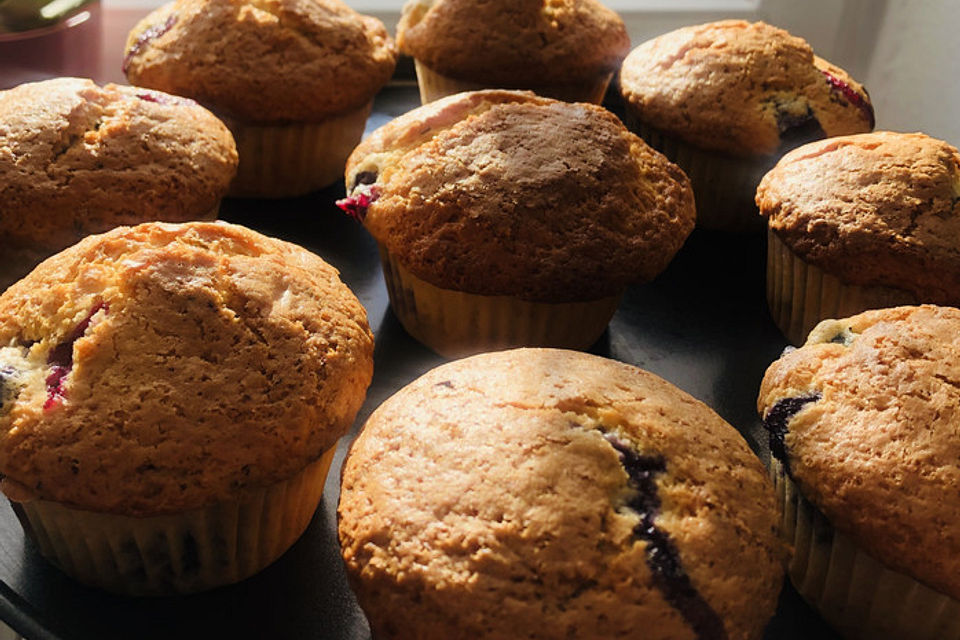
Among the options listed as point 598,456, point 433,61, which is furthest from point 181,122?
point 598,456

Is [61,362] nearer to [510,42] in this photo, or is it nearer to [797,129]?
[510,42]

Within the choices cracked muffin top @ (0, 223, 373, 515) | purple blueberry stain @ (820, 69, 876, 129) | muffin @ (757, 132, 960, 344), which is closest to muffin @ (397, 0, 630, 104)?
purple blueberry stain @ (820, 69, 876, 129)

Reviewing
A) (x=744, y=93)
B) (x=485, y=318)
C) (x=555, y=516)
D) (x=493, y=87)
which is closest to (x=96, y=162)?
(x=485, y=318)

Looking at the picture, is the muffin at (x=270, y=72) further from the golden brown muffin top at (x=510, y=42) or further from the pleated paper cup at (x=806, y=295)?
the pleated paper cup at (x=806, y=295)

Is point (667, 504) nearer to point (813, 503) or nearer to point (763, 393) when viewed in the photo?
point (813, 503)

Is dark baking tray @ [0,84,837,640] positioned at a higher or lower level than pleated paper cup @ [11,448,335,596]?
lower

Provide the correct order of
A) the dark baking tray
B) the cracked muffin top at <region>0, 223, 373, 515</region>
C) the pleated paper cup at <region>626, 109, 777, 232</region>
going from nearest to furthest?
the cracked muffin top at <region>0, 223, 373, 515</region>, the dark baking tray, the pleated paper cup at <region>626, 109, 777, 232</region>

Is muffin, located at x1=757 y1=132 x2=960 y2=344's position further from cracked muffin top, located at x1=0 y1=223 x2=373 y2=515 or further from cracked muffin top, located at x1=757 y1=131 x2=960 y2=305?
cracked muffin top, located at x1=0 y1=223 x2=373 y2=515
